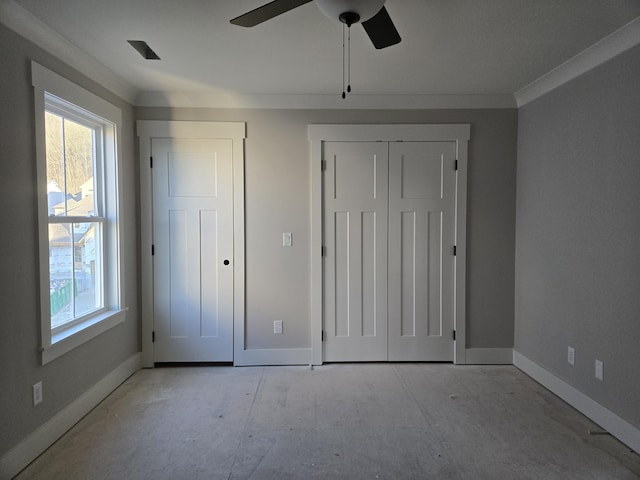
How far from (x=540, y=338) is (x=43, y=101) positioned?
12.2 feet

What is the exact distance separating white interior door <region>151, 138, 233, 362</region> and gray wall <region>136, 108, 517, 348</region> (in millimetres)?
212

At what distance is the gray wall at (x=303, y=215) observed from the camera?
10.6 feet

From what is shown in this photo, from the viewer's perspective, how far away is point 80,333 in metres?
2.36

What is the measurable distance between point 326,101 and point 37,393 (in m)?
2.83

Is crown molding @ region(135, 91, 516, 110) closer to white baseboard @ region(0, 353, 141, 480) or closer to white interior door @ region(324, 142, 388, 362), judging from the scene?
white interior door @ region(324, 142, 388, 362)

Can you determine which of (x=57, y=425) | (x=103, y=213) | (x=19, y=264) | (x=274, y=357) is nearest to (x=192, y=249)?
(x=103, y=213)

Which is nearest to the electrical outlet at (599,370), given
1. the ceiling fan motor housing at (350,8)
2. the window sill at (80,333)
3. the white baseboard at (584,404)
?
the white baseboard at (584,404)

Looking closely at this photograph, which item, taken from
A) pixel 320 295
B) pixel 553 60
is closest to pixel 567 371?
pixel 320 295

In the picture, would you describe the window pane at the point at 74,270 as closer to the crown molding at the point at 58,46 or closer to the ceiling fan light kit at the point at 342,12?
the crown molding at the point at 58,46

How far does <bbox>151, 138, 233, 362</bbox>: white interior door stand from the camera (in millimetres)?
3191

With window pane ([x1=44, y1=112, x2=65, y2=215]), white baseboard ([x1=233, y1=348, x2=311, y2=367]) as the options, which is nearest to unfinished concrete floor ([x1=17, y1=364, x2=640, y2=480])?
white baseboard ([x1=233, y1=348, x2=311, y2=367])

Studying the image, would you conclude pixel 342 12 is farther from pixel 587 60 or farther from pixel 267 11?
pixel 587 60

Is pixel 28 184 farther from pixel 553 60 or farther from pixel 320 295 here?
pixel 553 60

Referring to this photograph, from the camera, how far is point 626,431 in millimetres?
2119
